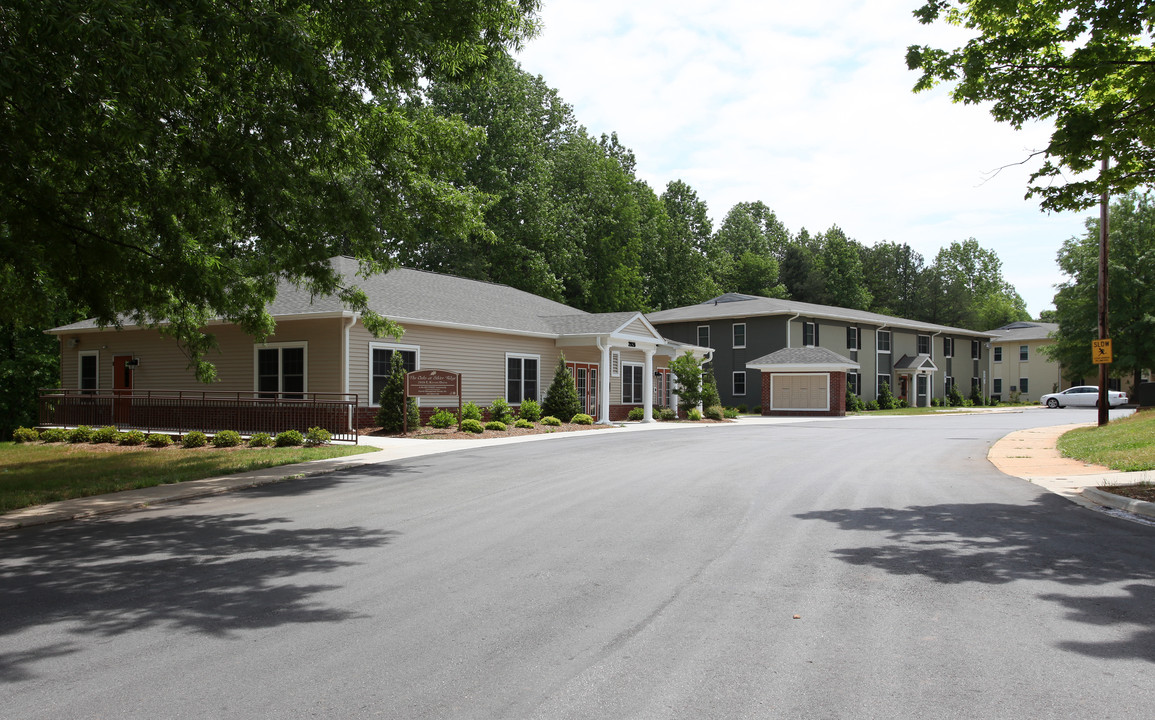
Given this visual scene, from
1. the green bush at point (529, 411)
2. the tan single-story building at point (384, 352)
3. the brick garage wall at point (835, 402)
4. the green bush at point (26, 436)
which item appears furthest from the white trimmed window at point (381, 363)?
the brick garage wall at point (835, 402)

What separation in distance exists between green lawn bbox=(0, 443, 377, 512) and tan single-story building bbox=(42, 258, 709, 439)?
10.5 feet

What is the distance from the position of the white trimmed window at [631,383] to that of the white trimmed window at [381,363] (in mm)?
11497

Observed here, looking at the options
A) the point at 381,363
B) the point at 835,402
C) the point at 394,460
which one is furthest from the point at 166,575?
the point at 835,402

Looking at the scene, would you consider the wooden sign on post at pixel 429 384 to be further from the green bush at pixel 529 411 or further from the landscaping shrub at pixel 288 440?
the green bush at pixel 529 411

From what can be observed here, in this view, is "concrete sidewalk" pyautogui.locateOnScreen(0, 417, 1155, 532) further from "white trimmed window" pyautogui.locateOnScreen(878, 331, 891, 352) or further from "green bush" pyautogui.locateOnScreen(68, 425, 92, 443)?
"white trimmed window" pyautogui.locateOnScreen(878, 331, 891, 352)

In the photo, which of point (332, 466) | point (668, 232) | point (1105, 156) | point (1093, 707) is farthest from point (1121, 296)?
point (1093, 707)

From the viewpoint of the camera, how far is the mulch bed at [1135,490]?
10.7m

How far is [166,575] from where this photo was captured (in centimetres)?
681

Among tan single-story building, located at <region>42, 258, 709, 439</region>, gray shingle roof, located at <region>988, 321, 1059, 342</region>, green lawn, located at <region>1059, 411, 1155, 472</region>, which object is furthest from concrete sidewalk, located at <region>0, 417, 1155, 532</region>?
gray shingle roof, located at <region>988, 321, 1059, 342</region>

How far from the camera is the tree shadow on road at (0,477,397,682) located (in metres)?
5.45

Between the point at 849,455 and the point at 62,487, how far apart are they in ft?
48.6

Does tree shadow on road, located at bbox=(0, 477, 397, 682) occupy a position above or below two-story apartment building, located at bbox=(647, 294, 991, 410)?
below

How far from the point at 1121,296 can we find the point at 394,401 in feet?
146

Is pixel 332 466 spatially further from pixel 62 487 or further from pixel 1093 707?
pixel 1093 707
